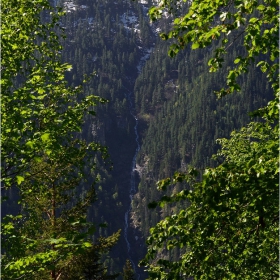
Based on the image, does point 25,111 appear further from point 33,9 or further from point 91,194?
point 91,194

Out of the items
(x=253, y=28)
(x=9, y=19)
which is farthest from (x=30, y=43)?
(x=253, y=28)

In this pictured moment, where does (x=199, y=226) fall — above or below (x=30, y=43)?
below

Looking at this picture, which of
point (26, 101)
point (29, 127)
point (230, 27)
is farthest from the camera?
point (29, 127)

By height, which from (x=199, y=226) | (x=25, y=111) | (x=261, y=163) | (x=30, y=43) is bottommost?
(x=199, y=226)

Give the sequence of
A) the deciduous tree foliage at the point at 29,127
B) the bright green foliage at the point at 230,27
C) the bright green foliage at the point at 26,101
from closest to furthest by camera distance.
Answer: the bright green foliage at the point at 230,27, the deciduous tree foliage at the point at 29,127, the bright green foliage at the point at 26,101

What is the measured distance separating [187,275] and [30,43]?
331 inches

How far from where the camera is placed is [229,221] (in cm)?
628

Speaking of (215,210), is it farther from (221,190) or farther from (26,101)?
(26,101)

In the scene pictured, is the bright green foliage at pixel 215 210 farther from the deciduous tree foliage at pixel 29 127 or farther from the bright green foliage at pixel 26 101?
the bright green foliage at pixel 26 101

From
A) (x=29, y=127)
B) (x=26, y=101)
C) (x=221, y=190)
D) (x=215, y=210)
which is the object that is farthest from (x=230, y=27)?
(x=29, y=127)

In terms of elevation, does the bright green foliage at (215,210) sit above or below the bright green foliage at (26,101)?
below

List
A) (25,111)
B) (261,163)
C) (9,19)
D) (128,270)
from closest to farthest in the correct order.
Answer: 1. (261,163)
2. (25,111)
3. (9,19)
4. (128,270)

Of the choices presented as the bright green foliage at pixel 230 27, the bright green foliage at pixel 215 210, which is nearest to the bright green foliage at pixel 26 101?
the bright green foliage at pixel 215 210

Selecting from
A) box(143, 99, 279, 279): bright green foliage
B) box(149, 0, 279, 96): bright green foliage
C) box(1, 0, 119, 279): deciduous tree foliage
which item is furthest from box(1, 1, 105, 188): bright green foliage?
box(149, 0, 279, 96): bright green foliage
